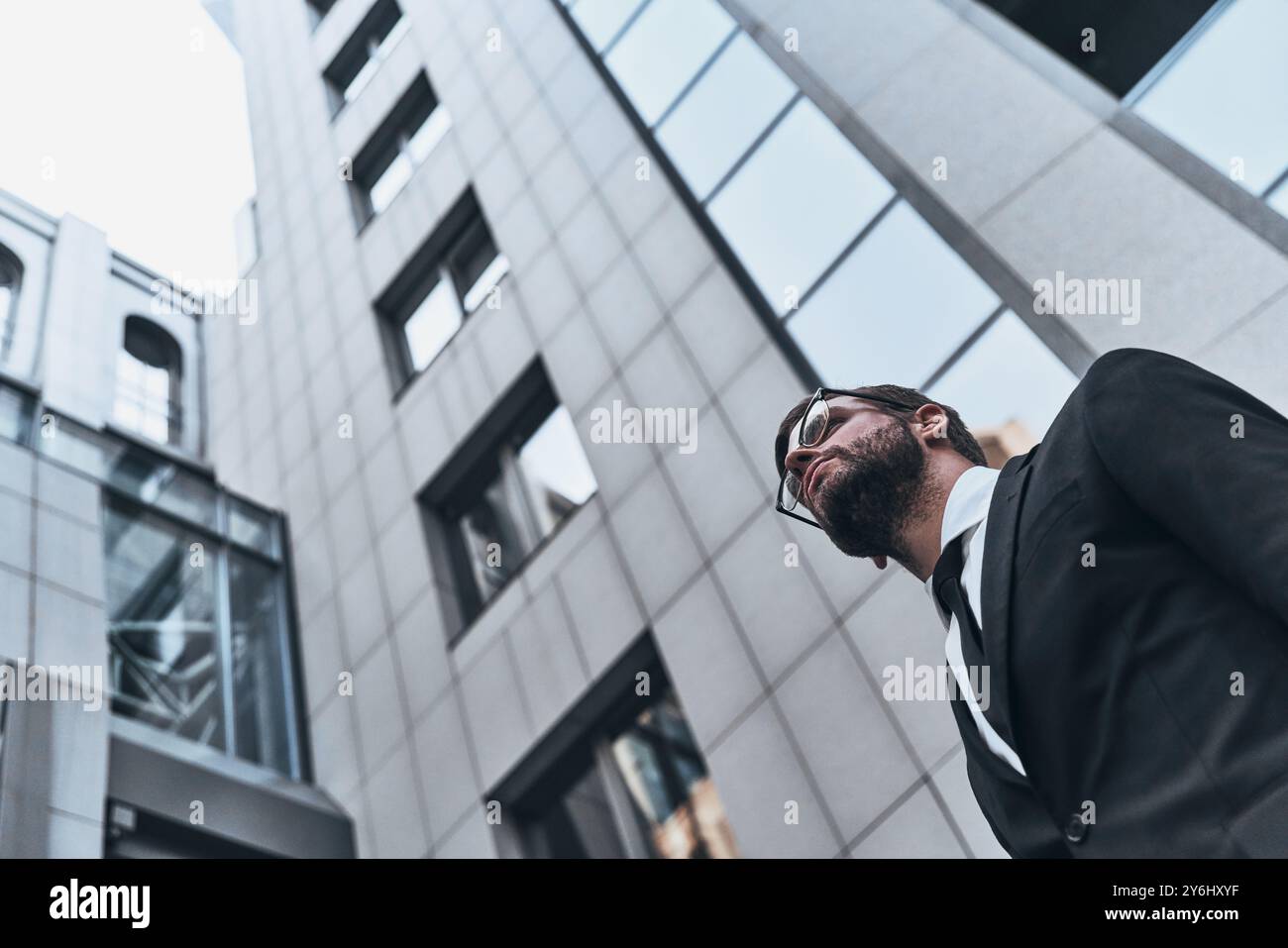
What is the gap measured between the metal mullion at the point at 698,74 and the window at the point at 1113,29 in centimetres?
278

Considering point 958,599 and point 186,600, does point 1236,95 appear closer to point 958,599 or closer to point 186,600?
point 958,599

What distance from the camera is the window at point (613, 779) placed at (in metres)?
9.38

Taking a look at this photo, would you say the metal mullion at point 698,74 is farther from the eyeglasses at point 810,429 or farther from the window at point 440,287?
the eyeglasses at point 810,429

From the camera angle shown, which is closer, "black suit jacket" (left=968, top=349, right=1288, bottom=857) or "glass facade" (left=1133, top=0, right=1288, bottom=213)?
"black suit jacket" (left=968, top=349, right=1288, bottom=857)

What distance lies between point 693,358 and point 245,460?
358 inches

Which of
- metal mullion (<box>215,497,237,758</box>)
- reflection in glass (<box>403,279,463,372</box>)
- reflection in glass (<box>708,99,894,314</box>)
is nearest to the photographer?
reflection in glass (<box>708,99,894,314</box>)

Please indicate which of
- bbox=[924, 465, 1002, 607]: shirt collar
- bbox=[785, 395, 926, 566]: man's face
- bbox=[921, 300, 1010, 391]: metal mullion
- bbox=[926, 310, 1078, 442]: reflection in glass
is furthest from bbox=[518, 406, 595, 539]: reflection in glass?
bbox=[924, 465, 1002, 607]: shirt collar

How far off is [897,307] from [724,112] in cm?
307

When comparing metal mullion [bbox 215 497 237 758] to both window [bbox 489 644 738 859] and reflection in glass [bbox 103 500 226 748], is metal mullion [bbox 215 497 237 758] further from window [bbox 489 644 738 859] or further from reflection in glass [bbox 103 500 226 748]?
window [bbox 489 644 738 859]

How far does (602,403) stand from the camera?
10883mm

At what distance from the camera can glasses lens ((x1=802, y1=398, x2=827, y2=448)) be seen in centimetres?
286

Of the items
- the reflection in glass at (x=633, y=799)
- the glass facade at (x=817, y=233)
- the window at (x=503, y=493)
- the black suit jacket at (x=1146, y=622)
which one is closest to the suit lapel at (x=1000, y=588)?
Result: the black suit jacket at (x=1146, y=622)

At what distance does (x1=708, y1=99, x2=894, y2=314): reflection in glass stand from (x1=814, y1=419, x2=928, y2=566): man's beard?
18.7ft

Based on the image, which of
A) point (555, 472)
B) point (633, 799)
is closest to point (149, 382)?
point (555, 472)
